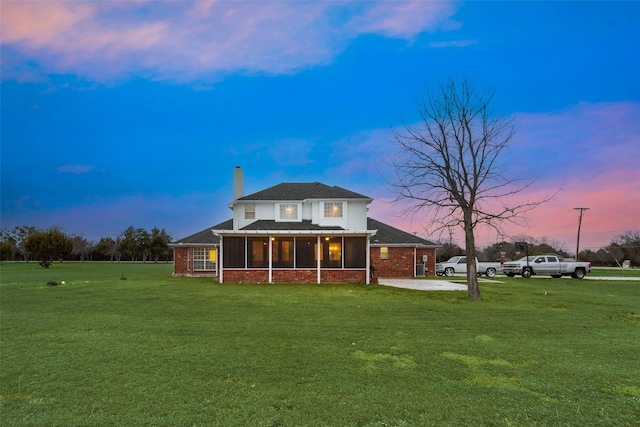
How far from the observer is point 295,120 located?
30.5 m

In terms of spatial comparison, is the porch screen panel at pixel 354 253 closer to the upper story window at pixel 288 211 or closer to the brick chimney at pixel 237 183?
the upper story window at pixel 288 211

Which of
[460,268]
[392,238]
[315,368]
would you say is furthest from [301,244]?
[460,268]

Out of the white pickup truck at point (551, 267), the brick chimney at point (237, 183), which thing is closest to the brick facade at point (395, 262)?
the white pickup truck at point (551, 267)

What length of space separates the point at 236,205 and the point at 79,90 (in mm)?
14701

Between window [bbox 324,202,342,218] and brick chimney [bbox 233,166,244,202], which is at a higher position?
brick chimney [bbox 233,166,244,202]

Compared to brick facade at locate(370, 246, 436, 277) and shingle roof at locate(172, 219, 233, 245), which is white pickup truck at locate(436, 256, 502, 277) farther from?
shingle roof at locate(172, 219, 233, 245)

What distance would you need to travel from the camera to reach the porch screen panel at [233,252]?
1986cm

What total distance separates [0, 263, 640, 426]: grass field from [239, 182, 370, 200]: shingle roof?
1275 centimetres

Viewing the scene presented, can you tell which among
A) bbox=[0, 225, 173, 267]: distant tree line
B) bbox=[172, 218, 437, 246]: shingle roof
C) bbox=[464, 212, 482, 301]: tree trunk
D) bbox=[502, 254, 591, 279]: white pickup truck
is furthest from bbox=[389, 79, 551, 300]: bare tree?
bbox=[0, 225, 173, 267]: distant tree line

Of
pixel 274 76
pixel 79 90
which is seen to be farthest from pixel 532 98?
pixel 79 90

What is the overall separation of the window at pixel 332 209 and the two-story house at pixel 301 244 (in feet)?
0.21

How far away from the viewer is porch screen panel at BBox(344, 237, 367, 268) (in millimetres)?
20125

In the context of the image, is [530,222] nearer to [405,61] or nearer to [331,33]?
[405,61]

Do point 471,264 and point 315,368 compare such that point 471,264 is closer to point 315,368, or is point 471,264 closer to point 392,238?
point 315,368
